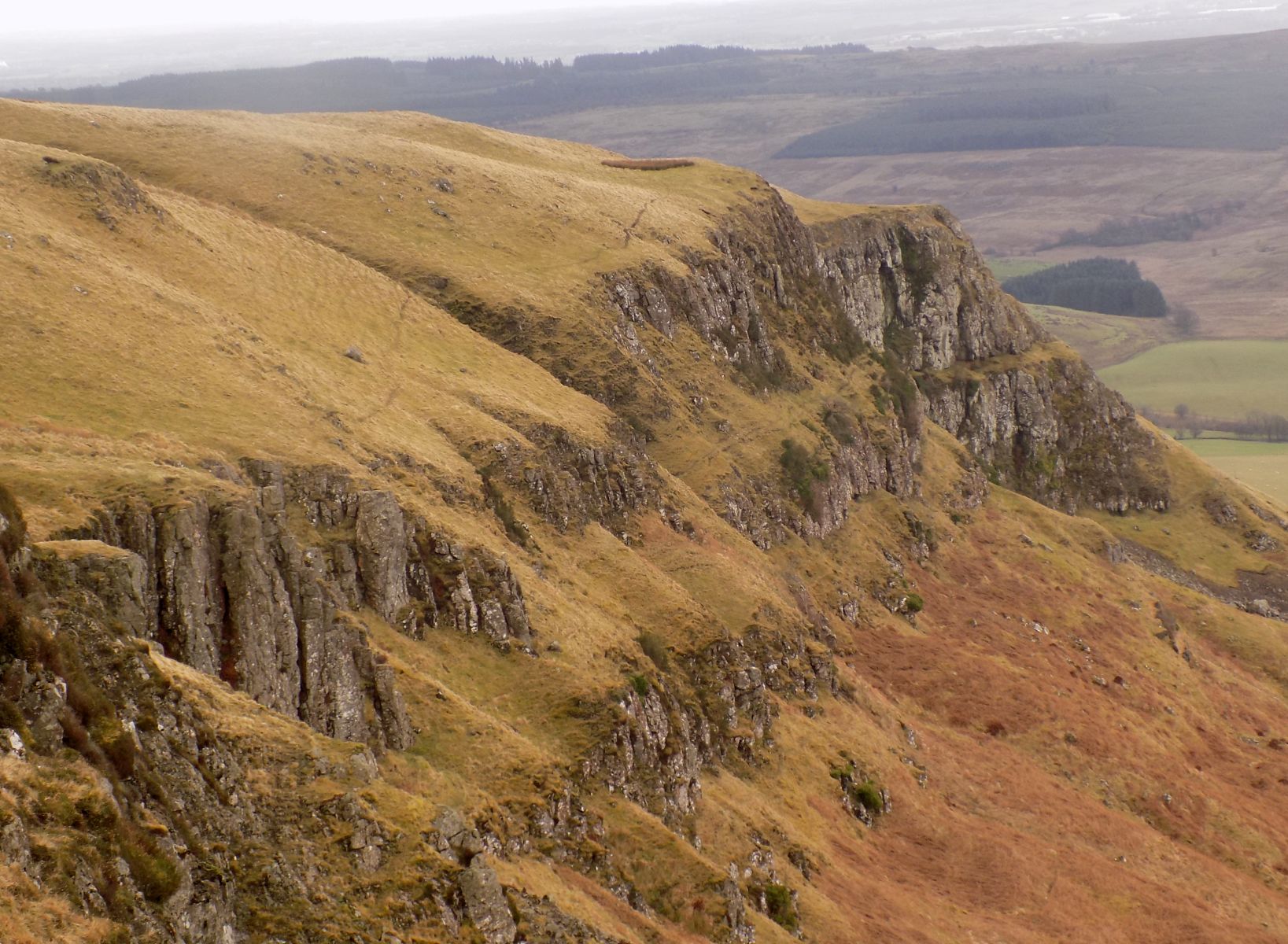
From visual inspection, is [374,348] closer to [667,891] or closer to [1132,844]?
[667,891]

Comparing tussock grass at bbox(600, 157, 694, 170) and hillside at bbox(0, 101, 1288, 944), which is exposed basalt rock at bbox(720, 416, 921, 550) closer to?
hillside at bbox(0, 101, 1288, 944)

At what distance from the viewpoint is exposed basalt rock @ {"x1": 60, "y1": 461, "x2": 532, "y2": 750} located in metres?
43.5

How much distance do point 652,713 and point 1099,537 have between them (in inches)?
3908

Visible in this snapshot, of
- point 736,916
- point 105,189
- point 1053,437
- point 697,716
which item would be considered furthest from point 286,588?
point 1053,437

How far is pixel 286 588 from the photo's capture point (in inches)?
1885

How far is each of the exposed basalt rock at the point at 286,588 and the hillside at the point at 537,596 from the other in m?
0.17

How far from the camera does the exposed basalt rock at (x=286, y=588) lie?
43.5 m

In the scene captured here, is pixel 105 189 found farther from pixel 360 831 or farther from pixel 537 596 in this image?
pixel 360 831

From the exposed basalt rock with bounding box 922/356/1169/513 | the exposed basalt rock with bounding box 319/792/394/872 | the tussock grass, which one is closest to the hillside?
the exposed basalt rock with bounding box 319/792/394/872

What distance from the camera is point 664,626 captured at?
2859 inches

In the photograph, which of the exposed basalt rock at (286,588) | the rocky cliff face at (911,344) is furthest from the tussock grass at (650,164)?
the exposed basalt rock at (286,588)

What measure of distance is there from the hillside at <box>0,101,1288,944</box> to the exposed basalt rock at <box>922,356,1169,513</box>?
7.95 metres

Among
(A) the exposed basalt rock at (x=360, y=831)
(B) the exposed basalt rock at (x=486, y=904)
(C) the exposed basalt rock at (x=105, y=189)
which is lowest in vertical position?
(B) the exposed basalt rock at (x=486, y=904)

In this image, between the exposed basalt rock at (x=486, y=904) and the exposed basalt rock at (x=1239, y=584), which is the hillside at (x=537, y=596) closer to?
the exposed basalt rock at (x=486, y=904)
